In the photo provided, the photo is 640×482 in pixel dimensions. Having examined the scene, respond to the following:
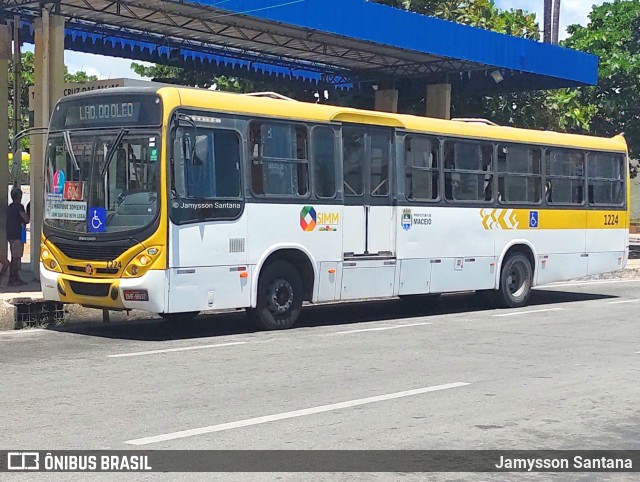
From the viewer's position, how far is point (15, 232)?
18.6 meters

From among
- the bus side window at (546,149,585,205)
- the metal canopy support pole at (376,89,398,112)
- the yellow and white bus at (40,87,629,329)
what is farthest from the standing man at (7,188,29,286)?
the metal canopy support pole at (376,89,398,112)

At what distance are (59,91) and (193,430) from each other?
477 inches

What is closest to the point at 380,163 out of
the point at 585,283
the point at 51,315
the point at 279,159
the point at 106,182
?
the point at 279,159

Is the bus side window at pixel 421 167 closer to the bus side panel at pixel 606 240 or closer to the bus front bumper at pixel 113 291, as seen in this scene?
the bus side panel at pixel 606 240

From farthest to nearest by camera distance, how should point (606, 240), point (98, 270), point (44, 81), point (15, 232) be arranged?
point (606, 240) < point (44, 81) < point (15, 232) < point (98, 270)

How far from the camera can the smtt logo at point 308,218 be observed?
14359 mm

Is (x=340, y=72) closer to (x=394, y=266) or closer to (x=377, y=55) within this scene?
(x=377, y=55)

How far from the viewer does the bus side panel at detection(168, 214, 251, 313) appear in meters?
12.7

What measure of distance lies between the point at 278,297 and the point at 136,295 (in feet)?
7.62

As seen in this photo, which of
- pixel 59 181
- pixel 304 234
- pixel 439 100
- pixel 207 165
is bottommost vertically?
pixel 304 234

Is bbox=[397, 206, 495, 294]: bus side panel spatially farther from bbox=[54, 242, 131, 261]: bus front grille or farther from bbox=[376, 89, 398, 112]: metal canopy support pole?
bbox=[376, 89, 398, 112]: metal canopy support pole

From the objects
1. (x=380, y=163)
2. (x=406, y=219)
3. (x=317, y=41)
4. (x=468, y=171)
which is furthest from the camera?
(x=317, y=41)

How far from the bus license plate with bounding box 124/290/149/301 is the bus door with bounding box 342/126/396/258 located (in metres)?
3.49

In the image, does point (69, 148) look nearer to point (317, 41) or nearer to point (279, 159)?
point (279, 159)
